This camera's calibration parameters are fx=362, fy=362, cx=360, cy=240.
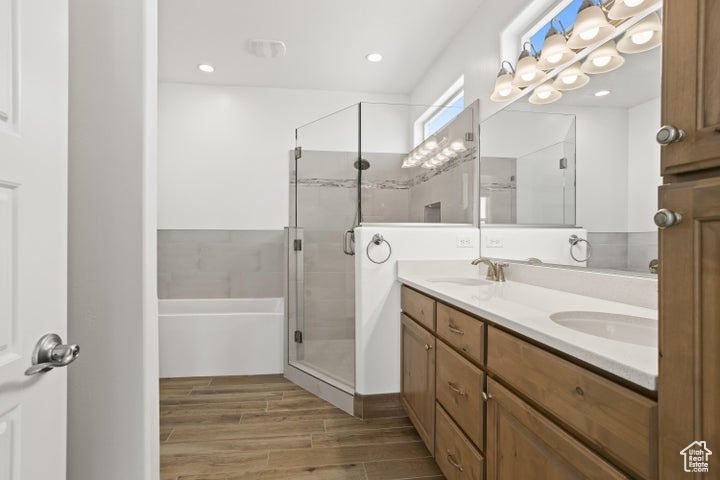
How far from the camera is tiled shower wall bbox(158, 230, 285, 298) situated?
3.74 meters

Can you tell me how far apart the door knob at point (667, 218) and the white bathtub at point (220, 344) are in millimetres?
2836

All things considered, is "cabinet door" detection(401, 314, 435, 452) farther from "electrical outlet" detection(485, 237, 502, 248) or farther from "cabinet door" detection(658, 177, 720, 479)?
"cabinet door" detection(658, 177, 720, 479)

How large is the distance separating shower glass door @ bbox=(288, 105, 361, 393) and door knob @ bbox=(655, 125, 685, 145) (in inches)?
79.3

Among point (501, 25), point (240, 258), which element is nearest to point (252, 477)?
point (240, 258)

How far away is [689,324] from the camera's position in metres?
0.56

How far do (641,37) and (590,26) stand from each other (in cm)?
26

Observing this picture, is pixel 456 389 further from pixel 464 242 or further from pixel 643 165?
pixel 464 242

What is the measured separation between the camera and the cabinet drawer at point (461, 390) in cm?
127

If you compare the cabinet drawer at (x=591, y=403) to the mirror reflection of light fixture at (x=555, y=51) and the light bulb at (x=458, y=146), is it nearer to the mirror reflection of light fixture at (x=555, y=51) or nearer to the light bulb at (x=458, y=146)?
the mirror reflection of light fixture at (x=555, y=51)

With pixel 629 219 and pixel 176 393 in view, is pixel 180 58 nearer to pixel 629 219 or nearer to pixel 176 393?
pixel 176 393

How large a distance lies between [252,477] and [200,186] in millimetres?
2910

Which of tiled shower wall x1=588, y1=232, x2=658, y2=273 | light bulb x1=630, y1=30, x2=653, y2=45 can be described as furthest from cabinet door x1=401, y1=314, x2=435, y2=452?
light bulb x1=630, y1=30, x2=653, y2=45
